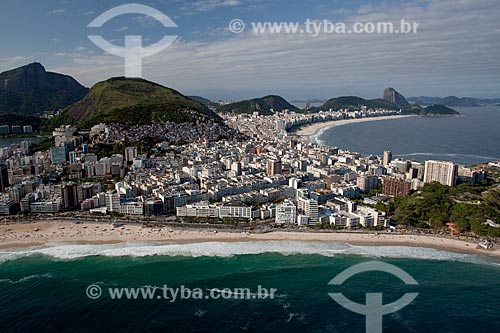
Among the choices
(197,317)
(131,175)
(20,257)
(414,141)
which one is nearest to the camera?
(197,317)

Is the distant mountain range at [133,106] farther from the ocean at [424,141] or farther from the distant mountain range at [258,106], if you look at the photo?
the distant mountain range at [258,106]

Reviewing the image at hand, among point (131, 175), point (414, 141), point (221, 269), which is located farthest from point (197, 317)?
point (414, 141)

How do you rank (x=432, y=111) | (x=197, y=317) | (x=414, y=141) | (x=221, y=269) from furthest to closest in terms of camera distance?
(x=432, y=111)
(x=414, y=141)
(x=221, y=269)
(x=197, y=317)

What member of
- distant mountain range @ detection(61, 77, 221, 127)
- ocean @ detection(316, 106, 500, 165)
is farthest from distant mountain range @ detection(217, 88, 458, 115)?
distant mountain range @ detection(61, 77, 221, 127)

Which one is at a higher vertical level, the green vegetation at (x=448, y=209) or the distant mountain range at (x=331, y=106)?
the distant mountain range at (x=331, y=106)

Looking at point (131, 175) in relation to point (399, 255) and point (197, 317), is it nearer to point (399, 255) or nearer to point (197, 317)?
point (197, 317)

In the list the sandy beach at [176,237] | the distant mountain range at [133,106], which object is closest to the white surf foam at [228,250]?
the sandy beach at [176,237]

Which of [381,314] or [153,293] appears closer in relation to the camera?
[381,314]
